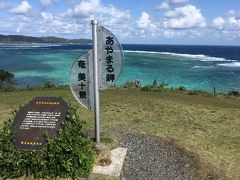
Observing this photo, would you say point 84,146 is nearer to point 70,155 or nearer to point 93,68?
point 70,155

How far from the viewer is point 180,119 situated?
40.0 ft

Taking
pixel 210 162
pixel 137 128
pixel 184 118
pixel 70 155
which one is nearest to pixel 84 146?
pixel 70 155

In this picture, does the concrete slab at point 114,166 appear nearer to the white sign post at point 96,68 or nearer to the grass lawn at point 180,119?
the white sign post at point 96,68

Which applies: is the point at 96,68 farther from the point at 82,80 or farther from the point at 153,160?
the point at 153,160

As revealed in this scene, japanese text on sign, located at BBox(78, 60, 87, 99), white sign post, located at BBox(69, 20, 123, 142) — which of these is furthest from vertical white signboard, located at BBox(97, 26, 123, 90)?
japanese text on sign, located at BBox(78, 60, 87, 99)

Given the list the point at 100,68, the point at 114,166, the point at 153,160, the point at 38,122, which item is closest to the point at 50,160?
the point at 38,122

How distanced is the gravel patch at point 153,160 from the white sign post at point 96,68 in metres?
1.00

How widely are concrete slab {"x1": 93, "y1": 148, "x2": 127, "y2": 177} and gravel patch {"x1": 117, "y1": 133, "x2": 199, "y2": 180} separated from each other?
112mm

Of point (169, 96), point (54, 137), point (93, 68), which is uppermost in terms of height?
point (93, 68)

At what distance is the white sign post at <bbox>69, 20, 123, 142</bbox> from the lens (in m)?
8.00

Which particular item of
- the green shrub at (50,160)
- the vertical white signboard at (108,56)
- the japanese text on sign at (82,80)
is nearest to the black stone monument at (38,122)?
the green shrub at (50,160)

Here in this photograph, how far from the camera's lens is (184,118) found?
40.7 feet

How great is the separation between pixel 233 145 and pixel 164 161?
2222mm

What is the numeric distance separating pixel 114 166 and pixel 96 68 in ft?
6.73
